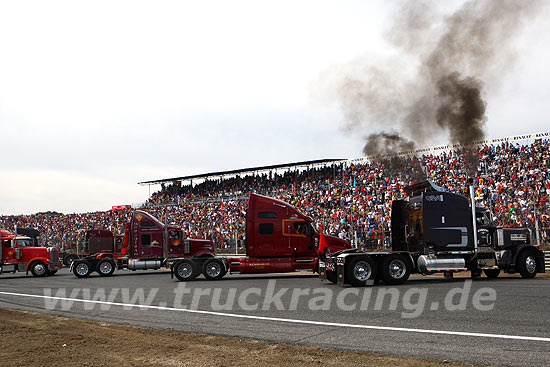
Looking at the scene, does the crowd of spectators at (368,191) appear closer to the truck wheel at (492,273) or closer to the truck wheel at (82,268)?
the truck wheel at (492,273)

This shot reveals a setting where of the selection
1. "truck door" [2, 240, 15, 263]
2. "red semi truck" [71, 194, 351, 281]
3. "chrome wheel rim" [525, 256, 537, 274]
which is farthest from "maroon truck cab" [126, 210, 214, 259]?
"chrome wheel rim" [525, 256, 537, 274]

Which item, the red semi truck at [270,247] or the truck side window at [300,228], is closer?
the red semi truck at [270,247]

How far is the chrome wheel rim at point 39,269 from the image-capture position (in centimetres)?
2605

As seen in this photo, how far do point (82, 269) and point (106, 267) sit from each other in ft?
4.05

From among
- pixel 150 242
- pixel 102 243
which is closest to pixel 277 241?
pixel 150 242

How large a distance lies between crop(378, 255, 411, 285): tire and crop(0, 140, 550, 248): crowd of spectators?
506 cm

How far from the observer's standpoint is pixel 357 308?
34.9 feet

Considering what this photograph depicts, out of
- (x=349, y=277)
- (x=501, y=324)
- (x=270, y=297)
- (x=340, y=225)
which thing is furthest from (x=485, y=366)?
(x=340, y=225)

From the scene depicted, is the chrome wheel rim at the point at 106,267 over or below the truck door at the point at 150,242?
below

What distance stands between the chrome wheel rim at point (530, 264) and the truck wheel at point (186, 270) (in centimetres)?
1216

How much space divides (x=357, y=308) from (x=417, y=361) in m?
4.54

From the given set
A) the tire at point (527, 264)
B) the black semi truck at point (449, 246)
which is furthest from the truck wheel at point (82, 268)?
the tire at point (527, 264)

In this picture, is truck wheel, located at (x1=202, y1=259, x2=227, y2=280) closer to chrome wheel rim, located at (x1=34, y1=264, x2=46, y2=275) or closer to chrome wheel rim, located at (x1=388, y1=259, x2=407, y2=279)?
chrome wheel rim, located at (x1=388, y1=259, x2=407, y2=279)

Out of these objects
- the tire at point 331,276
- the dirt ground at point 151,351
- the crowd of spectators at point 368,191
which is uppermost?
the crowd of spectators at point 368,191
